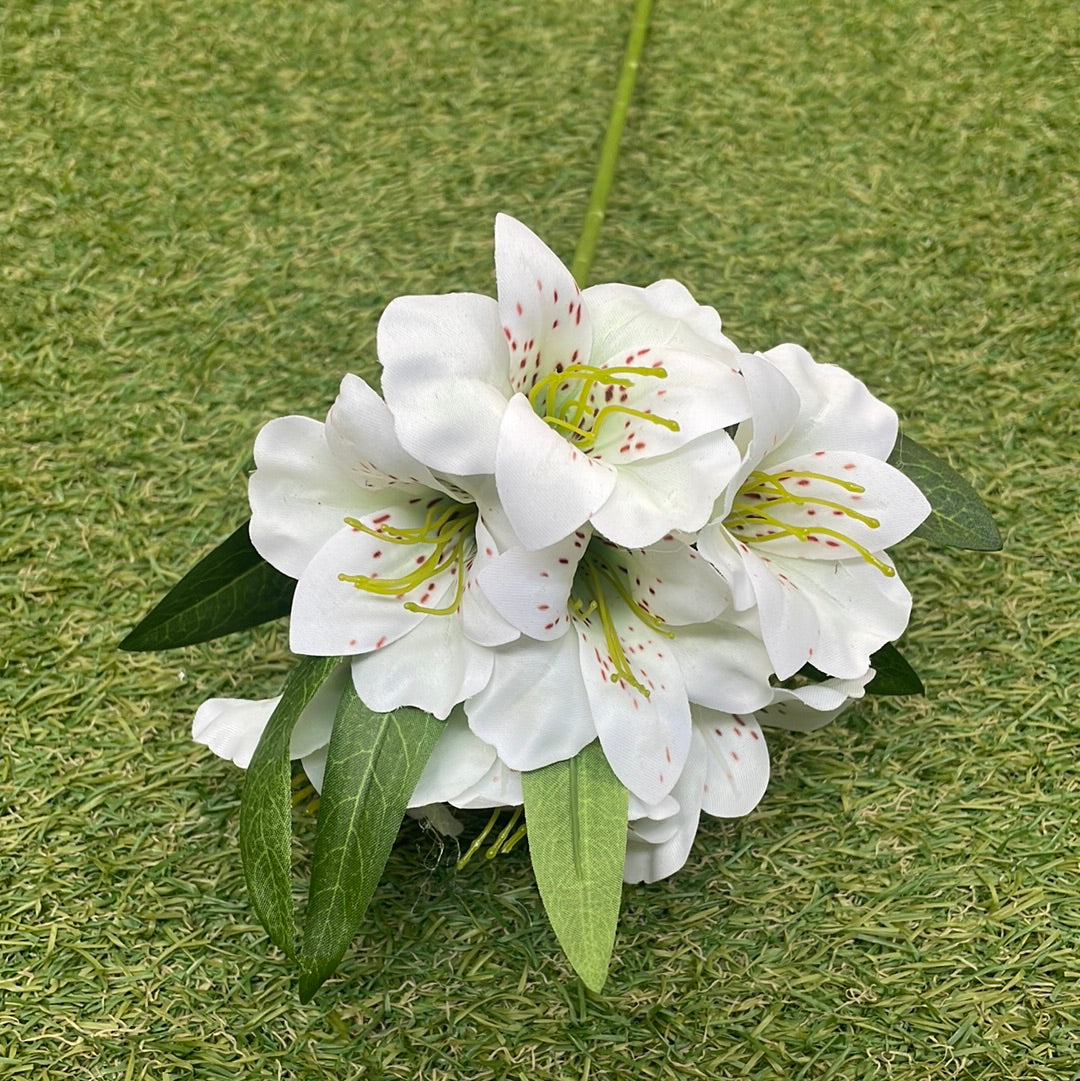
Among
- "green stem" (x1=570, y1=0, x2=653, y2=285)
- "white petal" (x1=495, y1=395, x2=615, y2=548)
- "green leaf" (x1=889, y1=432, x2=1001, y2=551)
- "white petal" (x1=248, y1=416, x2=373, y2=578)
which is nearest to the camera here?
"white petal" (x1=495, y1=395, x2=615, y2=548)

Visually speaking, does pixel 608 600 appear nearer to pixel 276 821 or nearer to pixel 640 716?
pixel 640 716

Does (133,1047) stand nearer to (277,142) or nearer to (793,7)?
(277,142)

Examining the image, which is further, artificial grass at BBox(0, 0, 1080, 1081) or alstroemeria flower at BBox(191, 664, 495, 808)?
artificial grass at BBox(0, 0, 1080, 1081)

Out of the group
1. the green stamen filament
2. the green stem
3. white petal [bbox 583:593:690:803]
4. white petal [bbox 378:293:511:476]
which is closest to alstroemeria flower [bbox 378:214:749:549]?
white petal [bbox 378:293:511:476]

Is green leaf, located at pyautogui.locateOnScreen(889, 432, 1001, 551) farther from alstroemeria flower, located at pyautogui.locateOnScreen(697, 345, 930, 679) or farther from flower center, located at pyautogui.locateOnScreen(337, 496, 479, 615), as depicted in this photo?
flower center, located at pyautogui.locateOnScreen(337, 496, 479, 615)

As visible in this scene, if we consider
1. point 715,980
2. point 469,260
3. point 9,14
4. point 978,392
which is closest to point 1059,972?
point 715,980

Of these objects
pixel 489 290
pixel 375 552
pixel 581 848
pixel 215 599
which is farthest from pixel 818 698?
pixel 489 290

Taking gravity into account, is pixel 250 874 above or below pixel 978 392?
below
